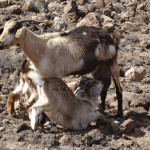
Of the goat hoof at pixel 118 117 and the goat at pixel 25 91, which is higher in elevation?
the goat at pixel 25 91

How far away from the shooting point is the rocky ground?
7.72 meters

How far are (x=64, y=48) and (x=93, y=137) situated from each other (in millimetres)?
1774

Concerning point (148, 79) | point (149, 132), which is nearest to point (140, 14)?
point (148, 79)

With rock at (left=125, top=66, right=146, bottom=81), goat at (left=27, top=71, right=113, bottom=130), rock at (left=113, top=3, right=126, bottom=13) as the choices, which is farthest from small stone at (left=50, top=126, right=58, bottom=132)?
rock at (left=113, top=3, right=126, bottom=13)

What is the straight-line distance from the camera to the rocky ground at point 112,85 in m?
7.72

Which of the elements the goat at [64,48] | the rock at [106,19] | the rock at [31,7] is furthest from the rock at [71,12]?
the goat at [64,48]

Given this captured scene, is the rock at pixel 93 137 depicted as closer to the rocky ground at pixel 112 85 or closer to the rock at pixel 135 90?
the rocky ground at pixel 112 85

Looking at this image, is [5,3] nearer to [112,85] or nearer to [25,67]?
[112,85]

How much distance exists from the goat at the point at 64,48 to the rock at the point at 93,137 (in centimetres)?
122

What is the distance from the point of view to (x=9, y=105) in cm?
875

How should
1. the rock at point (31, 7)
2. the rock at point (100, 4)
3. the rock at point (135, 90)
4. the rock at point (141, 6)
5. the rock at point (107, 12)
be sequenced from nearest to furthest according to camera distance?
the rock at point (135, 90), the rock at point (31, 7), the rock at point (107, 12), the rock at point (100, 4), the rock at point (141, 6)

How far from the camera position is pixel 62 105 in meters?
8.20

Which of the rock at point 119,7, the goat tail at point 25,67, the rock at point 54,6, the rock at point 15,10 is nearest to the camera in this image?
the goat tail at point 25,67

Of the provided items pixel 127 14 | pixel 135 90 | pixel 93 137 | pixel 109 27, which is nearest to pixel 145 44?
pixel 109 27
